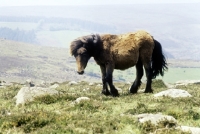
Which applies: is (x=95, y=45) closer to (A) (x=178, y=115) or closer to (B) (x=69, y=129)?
(A) (x=178, y=115)

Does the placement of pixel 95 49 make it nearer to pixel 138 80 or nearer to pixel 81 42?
pixel 81 42

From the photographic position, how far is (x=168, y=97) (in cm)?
1922

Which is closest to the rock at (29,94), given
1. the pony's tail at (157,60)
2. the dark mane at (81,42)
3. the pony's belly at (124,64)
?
the dark mane at (81,42)

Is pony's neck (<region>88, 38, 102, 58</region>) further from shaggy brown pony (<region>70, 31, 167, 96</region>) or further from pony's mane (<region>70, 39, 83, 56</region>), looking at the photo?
pony's mane (<region>70, 39, 83, 56</region>)

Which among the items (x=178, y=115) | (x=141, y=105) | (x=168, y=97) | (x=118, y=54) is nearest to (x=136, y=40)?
(x=118, y=54)

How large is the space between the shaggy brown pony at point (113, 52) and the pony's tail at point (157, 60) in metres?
0.14

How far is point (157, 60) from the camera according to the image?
83.1 feet

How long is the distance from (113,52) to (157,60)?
451 cm

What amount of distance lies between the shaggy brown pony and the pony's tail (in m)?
0.14

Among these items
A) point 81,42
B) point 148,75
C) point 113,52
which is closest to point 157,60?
point 148,75

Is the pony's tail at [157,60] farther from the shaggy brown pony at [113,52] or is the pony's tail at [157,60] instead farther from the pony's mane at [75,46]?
the pony's mane at [75,46]

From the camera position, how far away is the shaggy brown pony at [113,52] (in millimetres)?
20938

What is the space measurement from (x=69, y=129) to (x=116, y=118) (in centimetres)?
231

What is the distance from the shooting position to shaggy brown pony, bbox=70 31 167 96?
20.9 metres
